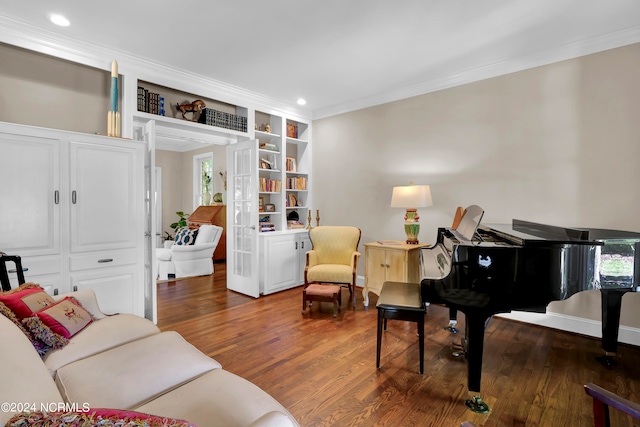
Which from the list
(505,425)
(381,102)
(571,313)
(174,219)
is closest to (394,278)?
(571,313)

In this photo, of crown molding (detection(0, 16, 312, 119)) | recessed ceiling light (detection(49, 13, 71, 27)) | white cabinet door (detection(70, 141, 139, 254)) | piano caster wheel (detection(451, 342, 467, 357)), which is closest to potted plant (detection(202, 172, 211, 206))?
crown molding (detection(0, 16, 312, 119))

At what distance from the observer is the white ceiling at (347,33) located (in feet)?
7.80

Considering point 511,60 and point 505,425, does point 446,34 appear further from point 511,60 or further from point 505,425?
point 505,425

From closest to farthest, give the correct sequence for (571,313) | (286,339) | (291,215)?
(286,339)
(571,313)
(291,215)

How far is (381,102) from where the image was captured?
4.31 m

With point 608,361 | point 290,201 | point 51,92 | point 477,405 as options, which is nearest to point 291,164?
point 290,201

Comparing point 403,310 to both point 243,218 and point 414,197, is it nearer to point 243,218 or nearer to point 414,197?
point 414,197

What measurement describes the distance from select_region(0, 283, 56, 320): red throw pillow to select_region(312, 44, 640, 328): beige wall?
353 centimetres

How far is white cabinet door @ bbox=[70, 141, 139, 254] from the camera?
2.49 meters

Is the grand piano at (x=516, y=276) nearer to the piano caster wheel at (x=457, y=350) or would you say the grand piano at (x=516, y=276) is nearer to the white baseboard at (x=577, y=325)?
the piano caster wheel at (x=457, y=350)

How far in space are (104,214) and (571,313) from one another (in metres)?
4.37

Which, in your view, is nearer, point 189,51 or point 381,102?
point 189,51

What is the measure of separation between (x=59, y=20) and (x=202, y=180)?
17.8 ft

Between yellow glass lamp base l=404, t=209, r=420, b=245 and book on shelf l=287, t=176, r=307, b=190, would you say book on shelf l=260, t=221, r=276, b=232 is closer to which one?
book on shelf l=287, t=176, r=307, b=190
